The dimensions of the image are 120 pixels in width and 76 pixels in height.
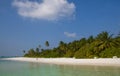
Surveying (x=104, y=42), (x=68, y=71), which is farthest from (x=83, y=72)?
(x=104, y=42)

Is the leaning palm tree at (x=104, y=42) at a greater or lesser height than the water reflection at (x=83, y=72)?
greater

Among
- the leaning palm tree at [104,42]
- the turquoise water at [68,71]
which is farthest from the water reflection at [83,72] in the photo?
the leaning palm tree at [104,42]

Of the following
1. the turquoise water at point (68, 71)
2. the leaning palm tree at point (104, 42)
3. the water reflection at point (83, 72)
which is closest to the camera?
the water reflection at point (83, 72)

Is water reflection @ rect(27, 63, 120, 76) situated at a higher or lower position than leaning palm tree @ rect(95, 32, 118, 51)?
lower

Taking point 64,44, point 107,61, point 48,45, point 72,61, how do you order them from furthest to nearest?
1. point 48,45
2. point 64,44
3. point 72,61
4. point 107,61

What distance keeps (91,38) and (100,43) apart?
48.2 ft

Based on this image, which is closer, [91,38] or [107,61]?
[107,61]

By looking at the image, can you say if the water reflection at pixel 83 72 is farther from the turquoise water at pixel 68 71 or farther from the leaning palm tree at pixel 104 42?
the leaning palm tree at pixel 104 42

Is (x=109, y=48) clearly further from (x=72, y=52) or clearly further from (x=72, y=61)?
(x=72, y=52)

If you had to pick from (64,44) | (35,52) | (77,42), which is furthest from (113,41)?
(35,52)

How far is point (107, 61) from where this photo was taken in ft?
113

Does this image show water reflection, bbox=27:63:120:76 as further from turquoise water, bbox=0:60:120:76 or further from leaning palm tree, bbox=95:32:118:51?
leaning palm tree, bbox=95:32:118:51

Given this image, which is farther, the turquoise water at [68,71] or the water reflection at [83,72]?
the turquoise water at [68,71]


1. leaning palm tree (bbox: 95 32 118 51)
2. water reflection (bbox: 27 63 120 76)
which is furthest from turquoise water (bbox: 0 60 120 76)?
leaning palm tree (bbox: 95 32 118 51)
